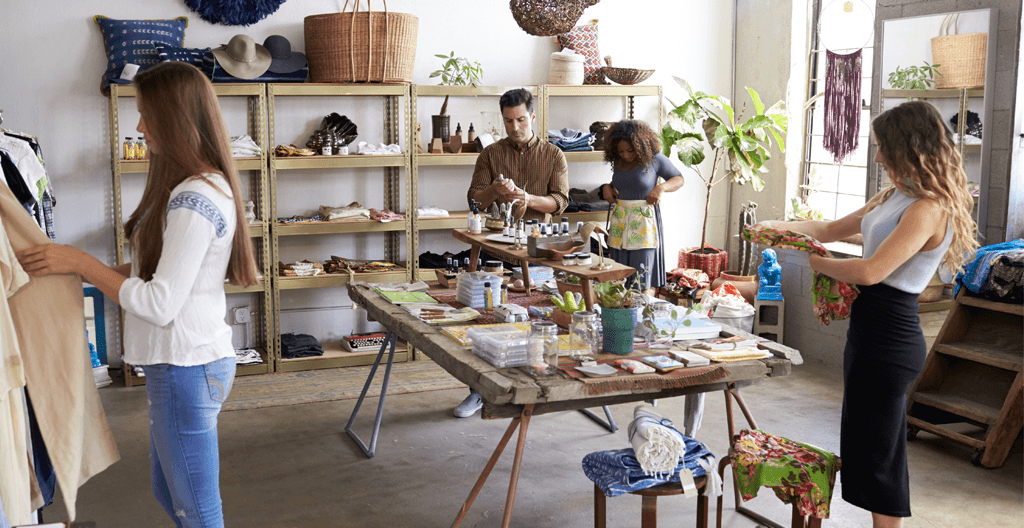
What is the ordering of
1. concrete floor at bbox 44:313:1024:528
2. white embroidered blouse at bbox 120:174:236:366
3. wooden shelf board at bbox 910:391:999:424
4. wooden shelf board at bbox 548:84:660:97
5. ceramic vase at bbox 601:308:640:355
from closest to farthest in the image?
white embroidered blouse at bbox 120:174:236:366 → ceramic vase at bbox 601:308:640:355 → concrete floor at bbox 44:313:1024:528 → wooden shelf board at bbox 910:391:999:424 → wooden shelf board at bbox 548:84:660:97

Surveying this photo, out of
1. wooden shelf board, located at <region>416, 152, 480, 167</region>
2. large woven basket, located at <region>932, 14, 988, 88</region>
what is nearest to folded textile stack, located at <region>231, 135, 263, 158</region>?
wooden shelf board, located at <region>416, 152, 480, 167</region>

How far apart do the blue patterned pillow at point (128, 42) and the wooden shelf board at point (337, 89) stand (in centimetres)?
78

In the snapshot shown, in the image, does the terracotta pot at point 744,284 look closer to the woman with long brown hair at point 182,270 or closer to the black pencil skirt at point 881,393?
the black pencil skirt at point 881,393

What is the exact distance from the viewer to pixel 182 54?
223 inches

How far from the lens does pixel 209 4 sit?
231 inches

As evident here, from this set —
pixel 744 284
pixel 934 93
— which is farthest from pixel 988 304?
pixel 744 284

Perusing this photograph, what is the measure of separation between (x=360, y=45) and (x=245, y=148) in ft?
3.43

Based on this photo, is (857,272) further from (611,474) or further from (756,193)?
(756,193)

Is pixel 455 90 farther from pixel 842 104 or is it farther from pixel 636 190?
pixel 842 104

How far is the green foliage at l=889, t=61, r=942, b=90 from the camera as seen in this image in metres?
5.12

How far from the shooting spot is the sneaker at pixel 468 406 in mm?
5085

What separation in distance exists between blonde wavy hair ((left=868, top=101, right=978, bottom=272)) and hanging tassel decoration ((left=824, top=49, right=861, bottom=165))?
3.50 m

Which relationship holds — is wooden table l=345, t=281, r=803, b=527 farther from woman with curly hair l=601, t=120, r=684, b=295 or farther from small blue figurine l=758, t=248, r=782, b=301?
small blue figurine l=758, t=248, r=782, b=301

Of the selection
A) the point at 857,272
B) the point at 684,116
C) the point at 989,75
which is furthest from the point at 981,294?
the point at 684,116
